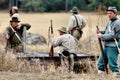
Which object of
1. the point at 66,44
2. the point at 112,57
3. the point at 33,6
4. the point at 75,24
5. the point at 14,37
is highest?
the point at 33,6

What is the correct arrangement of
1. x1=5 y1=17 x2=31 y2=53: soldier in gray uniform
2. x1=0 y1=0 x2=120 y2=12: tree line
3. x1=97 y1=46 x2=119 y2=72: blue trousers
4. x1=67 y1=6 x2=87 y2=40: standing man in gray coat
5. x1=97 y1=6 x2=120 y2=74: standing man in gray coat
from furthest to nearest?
x1=0 y1=0 x2=120 y2=12: tree line → x1=67 y1=6 x2=87 y2=40: standing man in gray coat → x1=5 y1=17 x2=31 y2=53: soldier in gray uniform → x1=97 y1=46 x2=119 y2=72: blue trousers → x1=97 y1=6 x2=120 y2=74: standing man in gray coat

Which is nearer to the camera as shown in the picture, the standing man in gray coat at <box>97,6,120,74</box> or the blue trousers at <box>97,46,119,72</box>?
the standing man in gray coat at <box>97,6,120,74</box>

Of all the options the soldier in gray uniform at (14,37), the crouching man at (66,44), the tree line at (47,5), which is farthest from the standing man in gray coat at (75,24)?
the tree line at (47,5)

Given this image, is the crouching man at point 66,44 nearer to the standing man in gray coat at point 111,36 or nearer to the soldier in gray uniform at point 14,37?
the soldier in gray uniform at point 14,37

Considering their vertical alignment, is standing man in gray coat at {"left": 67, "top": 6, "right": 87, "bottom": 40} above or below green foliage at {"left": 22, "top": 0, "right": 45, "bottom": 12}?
below

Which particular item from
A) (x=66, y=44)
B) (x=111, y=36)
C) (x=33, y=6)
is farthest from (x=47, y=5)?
(x=111, y=36)

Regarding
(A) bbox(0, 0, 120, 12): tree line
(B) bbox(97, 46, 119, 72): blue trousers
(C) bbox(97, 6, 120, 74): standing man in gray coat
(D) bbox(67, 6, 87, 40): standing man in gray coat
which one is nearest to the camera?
(C) bbox(97, 6, 120, 74): standing man in gray coat

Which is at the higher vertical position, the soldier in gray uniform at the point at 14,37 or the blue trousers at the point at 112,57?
the soldier in gray uniform at the point at 14,37

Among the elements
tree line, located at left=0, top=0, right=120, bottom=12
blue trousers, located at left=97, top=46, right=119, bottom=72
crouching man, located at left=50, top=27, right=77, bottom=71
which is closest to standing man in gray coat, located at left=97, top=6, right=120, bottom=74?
blue trousers, located at left=97, top=46, right=119, bottom=72

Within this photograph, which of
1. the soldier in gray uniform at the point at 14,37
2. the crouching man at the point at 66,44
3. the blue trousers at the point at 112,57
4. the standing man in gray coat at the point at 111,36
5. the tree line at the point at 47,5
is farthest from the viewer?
the tree line at the point at 47,5

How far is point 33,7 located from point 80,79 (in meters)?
76.1

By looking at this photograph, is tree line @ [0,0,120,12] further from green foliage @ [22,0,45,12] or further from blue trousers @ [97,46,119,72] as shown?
blue trousers @ [97,46,119,72]

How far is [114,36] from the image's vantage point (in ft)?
34.9

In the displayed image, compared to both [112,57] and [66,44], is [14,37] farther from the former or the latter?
→ [112,57]
